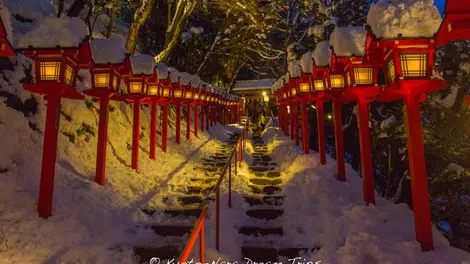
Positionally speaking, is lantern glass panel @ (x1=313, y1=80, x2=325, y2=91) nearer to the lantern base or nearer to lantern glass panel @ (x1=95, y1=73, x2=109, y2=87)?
lantern glass panel @ (x1=95, y1=73, x2=109, y2=87)

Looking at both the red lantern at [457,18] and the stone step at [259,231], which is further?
→ the stone step at [259,231]

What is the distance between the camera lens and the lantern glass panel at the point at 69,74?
5879mm

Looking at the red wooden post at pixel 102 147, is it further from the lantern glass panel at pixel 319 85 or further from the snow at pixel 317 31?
the snow at pixel 317 31

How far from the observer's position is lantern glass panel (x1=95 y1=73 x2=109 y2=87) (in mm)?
7719

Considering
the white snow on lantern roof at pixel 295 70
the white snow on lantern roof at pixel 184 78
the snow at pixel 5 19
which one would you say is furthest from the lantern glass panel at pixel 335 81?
the white snow on lantern roof at pixel 184 78

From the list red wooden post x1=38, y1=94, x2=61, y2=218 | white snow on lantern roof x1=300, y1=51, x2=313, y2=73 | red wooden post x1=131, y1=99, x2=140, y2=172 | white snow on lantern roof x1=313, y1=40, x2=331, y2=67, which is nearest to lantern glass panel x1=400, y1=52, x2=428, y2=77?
white snow on lantern roof x1=313, y1=40, x2=331, y2=67

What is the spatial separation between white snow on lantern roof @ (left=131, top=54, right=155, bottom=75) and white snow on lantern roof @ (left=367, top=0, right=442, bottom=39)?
6895mm

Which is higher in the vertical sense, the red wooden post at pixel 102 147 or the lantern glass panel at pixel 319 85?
the lantern glass panel at pixel 319 85

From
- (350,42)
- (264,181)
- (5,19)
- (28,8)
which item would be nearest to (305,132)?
(264,181)

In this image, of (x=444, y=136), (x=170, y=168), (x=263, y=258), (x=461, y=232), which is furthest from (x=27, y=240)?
(x=461, y=232)

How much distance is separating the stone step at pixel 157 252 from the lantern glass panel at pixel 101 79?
4.36m

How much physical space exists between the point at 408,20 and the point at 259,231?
4734mm

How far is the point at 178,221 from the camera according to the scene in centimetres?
670

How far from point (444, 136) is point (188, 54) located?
19164 mm
